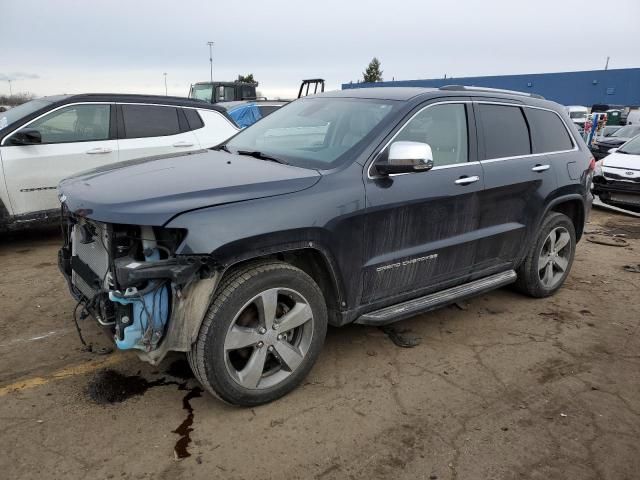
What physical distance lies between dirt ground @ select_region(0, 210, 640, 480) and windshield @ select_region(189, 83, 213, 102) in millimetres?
13514

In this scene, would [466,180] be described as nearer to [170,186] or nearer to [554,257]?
[554,257]

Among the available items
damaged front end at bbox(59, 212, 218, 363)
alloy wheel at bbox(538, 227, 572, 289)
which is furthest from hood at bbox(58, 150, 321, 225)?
alloy wheel at bbox(538, 227, 572, 289)

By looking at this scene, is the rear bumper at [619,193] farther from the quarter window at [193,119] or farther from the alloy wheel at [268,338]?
the alloy wheel at [268,338]

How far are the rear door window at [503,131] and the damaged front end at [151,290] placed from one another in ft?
8.11

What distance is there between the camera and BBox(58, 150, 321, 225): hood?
101 inches

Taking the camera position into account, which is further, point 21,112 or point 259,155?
point 21,112

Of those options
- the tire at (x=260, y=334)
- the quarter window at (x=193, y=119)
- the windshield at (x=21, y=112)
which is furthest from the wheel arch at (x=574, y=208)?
the windshield at (x=21, y=112)

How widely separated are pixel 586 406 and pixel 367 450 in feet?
4.75

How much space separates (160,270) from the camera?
8.22 feet

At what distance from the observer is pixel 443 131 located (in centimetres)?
376

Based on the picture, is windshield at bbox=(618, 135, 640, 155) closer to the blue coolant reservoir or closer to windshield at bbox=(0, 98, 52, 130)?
windshield at bbox=(0, 98, 52, 130)

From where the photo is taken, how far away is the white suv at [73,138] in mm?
5633

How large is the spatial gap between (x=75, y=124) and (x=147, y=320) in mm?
4308

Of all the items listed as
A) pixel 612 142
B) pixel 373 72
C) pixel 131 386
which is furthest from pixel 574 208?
pixel 373 72
